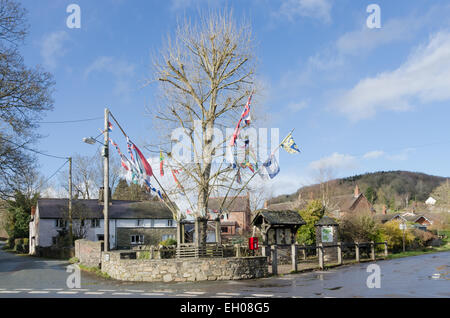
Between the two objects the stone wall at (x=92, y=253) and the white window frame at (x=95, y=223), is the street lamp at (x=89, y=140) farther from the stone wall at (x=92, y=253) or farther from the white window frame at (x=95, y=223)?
the white window frame at (x=95, y=223)

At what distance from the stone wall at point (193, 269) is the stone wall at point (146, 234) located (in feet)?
112

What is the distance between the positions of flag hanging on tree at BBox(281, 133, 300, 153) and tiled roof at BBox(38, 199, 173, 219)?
35.2m

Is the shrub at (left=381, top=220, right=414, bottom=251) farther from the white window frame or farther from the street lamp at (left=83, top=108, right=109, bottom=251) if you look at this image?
the white window frame

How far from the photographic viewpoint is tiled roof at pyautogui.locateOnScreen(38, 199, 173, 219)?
50.6 metres

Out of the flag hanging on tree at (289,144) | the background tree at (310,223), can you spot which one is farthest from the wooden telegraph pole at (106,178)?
the background tree at (310,223)

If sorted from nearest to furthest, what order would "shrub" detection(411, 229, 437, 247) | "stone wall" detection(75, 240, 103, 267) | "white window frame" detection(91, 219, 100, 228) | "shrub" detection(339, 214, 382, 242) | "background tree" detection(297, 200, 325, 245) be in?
"stone wall" detection(75, 240, 103, 267), "shrub" detection(339, 214, 382, 242), "background tree" detection(297, 200, 325, 245), "shrub" detection(411, 229, 437, 247), "white window frame" detection(91, 219, 100, 228)

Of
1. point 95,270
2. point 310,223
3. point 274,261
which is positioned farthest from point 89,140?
point 310,223

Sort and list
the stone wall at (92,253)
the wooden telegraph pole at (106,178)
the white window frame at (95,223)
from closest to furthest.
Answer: the wooden telegraph pole at (106,178) < the stone wall at (92,253) < the white window frame at (95,223)

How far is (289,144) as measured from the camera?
20.5 m

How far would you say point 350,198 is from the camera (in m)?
80.1

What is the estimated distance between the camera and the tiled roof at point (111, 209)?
50.6 m

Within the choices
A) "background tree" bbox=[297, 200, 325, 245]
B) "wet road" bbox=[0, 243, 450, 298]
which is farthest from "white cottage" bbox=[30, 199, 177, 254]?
"wet road" bbox=[0, 243, 450, 298]

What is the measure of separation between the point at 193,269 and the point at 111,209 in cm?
3844

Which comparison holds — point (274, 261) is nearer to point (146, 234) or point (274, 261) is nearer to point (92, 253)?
point (92, 253)
